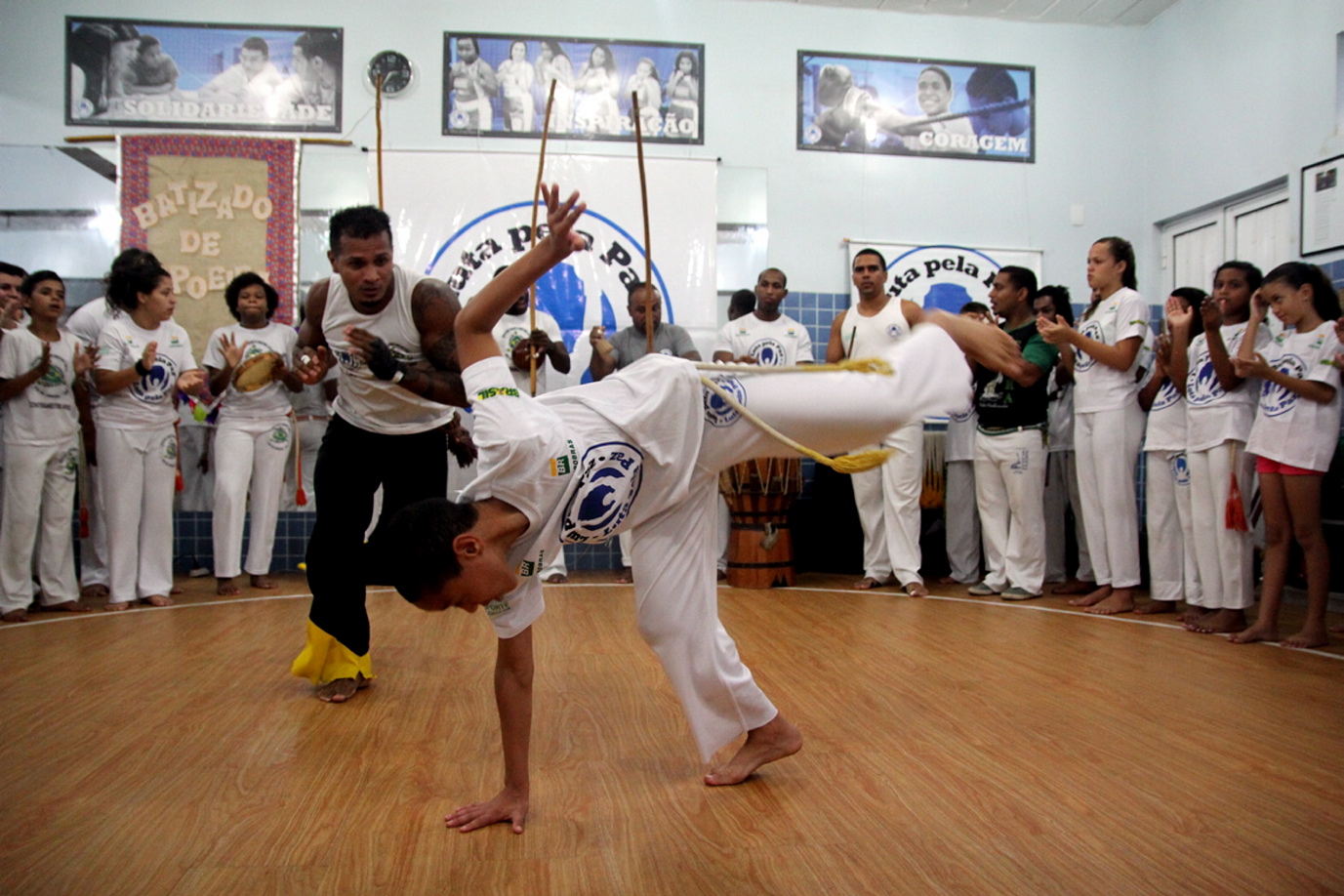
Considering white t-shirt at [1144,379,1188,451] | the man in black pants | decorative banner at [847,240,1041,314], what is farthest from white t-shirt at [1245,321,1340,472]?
the man in black pants

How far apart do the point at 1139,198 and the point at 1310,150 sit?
1.52 m

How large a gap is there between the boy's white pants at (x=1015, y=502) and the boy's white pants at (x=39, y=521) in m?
4.63

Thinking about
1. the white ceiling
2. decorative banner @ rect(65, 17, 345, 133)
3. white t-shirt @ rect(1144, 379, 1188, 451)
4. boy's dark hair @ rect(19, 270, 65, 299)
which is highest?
the white ceiling

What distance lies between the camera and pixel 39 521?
4.50 meters

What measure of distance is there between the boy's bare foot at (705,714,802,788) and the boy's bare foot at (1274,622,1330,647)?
8.23 feet

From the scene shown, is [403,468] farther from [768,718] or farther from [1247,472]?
[1247,472]

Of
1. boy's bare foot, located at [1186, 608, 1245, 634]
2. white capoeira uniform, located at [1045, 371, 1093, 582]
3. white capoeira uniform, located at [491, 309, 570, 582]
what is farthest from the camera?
white capoeira uniform, located at [491, 309, 570, 582]

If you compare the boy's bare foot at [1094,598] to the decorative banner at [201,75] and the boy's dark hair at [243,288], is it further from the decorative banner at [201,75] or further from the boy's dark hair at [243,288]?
the decorative banner at [201,75]

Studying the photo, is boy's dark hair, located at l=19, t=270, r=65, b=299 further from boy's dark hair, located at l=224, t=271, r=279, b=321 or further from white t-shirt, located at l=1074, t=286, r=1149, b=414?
white t-shirt, located at l=1074, t=286, r=1149, b=414

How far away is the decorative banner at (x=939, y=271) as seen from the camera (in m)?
6.66

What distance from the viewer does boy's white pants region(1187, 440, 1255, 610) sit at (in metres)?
3.92

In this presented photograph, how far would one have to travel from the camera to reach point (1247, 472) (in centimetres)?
398

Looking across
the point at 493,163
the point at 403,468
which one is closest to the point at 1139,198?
the point at 493,163

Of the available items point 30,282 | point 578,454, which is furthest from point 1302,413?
point 30,282
